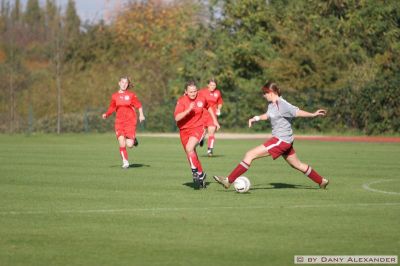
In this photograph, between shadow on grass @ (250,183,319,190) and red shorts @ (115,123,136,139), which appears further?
red shorts @ (115,123,136,139)

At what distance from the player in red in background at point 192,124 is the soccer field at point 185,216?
1.28 feet

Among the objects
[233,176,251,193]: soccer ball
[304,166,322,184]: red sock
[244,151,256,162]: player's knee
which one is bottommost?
[233,176,251,193]: soccer ball

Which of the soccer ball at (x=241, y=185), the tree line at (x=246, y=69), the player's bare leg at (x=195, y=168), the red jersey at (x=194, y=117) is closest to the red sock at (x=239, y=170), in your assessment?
the soccer ball at (x=241, y=185)

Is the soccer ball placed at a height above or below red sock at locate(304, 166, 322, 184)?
below

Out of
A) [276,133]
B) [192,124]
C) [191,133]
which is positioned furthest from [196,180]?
[276,133]

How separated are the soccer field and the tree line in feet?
76.9

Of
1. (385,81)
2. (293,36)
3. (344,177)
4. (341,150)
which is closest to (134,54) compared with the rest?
(293,36)

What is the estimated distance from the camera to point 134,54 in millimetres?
73625

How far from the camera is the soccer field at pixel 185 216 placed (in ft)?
33.9

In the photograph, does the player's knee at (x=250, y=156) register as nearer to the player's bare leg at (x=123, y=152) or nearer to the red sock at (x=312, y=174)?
the red sock at (x=312, y=174)

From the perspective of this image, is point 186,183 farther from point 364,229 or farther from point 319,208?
point 364,229

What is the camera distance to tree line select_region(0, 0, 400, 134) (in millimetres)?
47031

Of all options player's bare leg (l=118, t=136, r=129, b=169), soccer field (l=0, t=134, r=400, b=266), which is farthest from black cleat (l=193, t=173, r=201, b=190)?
player's bare leg (l=118, t=136, r=129, b=169)

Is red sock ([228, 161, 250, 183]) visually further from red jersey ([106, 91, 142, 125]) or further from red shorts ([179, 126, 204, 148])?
red jersey ([106, 91, 142, 125])
